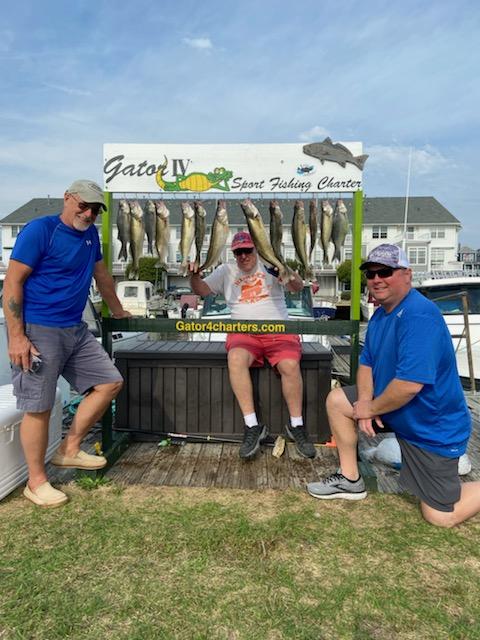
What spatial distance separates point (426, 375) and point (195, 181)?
223cm

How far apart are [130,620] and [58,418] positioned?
1.98 m

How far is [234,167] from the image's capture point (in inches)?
142

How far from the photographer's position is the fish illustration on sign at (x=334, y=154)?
355 centimetres

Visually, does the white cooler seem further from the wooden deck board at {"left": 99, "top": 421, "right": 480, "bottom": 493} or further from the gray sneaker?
the gray sneaker

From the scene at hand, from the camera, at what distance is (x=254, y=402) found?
4277 mm

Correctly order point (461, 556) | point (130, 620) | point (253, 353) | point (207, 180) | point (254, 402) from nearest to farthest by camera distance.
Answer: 1. point (130, 620)
2. point (461, 556)
3. point (207, 180)
4. point (253, 353)
5. point (254, 402)

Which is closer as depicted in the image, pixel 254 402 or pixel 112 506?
pixel 112 506

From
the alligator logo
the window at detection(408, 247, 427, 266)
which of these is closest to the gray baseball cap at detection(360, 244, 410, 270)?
the alligator logo

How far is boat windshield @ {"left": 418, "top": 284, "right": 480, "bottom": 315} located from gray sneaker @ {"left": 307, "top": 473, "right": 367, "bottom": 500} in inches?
286

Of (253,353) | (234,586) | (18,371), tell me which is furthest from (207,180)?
(234,586)

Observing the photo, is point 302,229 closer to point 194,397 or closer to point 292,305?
point 194,397

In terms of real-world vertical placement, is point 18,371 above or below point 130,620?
above

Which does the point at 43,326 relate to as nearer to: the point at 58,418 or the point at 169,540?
the point at 58,418

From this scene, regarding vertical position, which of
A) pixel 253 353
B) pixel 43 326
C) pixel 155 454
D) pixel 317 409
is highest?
pixel 43 326
